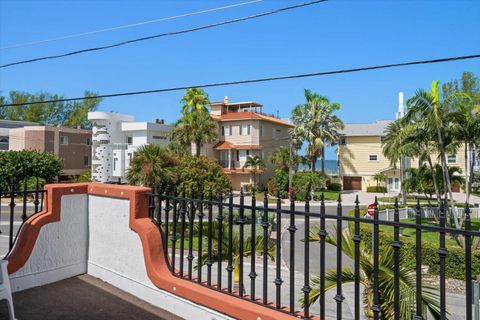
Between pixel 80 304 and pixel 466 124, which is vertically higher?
pixel 466 124

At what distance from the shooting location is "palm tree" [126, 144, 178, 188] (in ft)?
66.1

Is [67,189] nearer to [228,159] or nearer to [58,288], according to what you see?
[58,288]

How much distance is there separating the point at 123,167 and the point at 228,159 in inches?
710

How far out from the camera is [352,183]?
5216 centimetres

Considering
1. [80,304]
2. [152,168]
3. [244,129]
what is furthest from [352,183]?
[80,304]

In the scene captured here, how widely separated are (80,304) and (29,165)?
37.4m

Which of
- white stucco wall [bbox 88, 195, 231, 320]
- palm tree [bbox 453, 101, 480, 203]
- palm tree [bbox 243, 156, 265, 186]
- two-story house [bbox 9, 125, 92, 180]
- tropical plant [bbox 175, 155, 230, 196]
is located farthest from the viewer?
palm tree [bbox 243, 156, 265, 186]

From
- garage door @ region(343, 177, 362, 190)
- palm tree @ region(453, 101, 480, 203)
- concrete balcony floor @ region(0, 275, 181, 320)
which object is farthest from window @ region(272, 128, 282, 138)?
concrete balcony floor @ region(0, 275, 181, 320)

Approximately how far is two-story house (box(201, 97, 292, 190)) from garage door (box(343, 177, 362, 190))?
1021 centimetres

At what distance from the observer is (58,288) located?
5.45 meters

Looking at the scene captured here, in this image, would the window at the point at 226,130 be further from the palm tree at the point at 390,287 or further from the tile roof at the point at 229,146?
the palm tree at the point at 390,287

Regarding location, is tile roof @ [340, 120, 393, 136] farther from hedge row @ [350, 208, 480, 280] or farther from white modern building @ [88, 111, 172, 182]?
hedge row @ [350, 208, 480, 280]

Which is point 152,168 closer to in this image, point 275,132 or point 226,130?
point 226,130

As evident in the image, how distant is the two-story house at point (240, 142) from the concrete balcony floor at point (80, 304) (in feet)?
134
